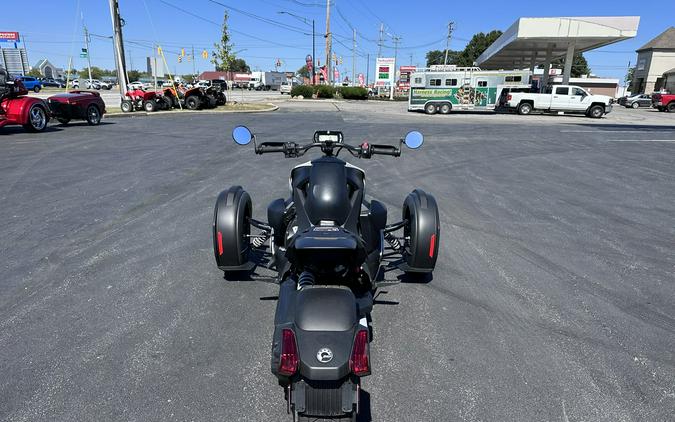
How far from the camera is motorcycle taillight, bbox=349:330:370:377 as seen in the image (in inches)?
78.1

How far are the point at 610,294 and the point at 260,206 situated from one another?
15.1ft

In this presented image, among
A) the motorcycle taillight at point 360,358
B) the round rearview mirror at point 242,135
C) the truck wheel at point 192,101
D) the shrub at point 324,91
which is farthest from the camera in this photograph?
the shrub at point 324,91

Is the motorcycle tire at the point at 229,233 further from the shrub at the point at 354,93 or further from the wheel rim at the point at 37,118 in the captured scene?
the shrub at the point at 354,93

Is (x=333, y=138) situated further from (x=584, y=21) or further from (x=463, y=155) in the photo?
(x=584, y=21)

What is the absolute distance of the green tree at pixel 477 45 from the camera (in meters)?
81.7

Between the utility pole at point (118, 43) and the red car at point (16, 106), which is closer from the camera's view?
the red car at point (16, 106)

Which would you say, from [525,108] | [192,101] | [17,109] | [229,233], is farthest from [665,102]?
[17,109]

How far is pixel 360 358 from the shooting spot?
200 centimetres

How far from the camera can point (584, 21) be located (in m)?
30.0

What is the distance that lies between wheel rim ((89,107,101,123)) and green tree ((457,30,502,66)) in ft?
255

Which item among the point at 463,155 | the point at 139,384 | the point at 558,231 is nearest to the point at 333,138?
the point at 139,384

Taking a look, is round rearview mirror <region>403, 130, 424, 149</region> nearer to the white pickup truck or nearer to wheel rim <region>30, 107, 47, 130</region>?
wheel rim <region>30, 107, 47, 130</region>

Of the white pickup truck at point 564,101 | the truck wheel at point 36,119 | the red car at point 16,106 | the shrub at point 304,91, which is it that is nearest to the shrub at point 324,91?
the shrub at point 304,91

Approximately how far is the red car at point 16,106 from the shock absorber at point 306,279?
51.1ft
